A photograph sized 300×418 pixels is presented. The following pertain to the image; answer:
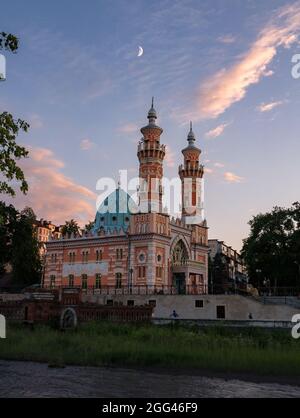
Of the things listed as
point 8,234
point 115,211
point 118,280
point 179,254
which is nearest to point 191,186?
point 179,254

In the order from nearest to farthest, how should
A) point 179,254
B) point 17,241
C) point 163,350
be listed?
point 163,350 < point 17,241 < point 179,254

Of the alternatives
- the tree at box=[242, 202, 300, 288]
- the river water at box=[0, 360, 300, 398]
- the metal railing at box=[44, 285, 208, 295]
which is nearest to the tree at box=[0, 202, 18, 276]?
the metal railing at box=[44, 285, 208, 295]

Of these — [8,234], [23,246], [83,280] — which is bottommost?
[83,280]

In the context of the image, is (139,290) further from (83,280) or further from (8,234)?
(8,234)

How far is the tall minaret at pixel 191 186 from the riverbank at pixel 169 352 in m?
37.5

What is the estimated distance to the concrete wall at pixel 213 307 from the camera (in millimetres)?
48000

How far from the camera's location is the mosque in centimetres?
6356

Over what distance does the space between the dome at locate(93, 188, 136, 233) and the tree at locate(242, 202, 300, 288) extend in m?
19.9

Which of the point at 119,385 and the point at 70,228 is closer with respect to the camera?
the point at 119,385

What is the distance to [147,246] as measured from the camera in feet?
208

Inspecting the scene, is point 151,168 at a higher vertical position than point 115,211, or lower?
higher

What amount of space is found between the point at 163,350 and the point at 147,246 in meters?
34.2

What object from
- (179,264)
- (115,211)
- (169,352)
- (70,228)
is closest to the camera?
(169,352)

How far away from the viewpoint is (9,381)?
22.9 m
